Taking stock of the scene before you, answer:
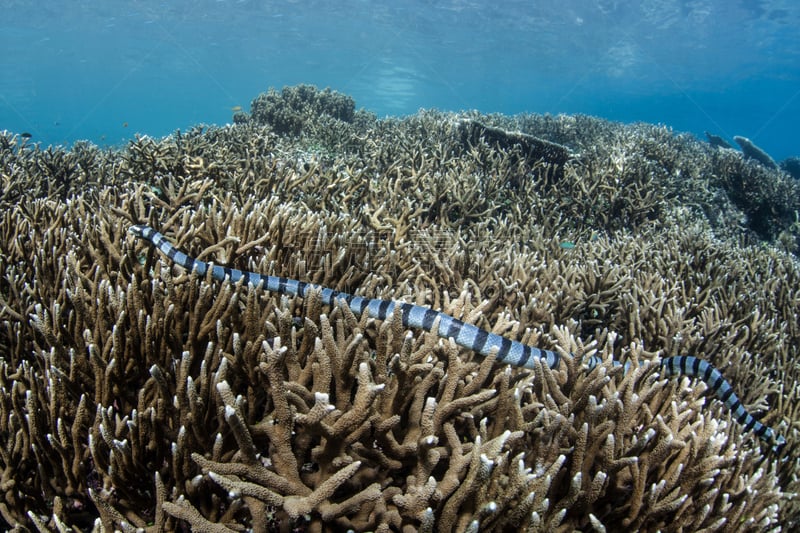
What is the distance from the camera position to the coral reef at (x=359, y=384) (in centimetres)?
156

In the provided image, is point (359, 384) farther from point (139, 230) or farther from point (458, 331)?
point (139, 230)

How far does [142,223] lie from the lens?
3.56 m

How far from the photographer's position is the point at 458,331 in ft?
8.20

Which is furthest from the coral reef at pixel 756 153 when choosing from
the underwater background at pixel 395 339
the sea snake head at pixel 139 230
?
the sea snake head at pixel 139 230

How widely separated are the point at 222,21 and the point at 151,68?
34306 mm

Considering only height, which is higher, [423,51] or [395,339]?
[423,51]

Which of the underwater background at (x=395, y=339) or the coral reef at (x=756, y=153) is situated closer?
the underwater background at (x=395, y=339)

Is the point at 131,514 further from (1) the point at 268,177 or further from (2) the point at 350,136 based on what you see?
(2) the point at 350,136

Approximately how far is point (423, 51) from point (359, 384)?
4871cm

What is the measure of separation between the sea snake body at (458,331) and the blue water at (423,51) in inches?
569

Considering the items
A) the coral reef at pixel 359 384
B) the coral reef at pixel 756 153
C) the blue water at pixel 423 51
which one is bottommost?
the coral reef at pixel 359 384

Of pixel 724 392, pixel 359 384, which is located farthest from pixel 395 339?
pixel 724 392

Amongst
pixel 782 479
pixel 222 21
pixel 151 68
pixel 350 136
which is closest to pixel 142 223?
pixel 782 479

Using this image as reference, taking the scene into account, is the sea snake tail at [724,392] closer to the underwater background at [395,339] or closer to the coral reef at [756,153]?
the underwater background at [395,339]
